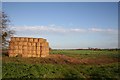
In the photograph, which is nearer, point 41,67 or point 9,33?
point 41,67

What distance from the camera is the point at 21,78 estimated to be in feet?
54.2

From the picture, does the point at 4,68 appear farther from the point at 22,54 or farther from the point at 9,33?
the point at 9,33

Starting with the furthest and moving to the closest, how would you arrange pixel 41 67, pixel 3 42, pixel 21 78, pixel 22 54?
pixel 3 42, pixel 22 54, pixel 41 67, pixel 21 78

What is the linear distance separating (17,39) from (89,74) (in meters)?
12.9

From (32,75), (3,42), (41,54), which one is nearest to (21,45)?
(41,54)

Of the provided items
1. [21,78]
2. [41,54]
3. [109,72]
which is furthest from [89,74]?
Result: [41,54]

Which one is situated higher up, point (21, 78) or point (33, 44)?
point (33, 44)

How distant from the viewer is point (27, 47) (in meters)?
28.4

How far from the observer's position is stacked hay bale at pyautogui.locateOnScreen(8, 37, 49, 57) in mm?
28078

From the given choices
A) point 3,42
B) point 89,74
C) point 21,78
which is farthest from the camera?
point 3,42

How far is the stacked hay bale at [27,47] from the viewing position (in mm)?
28078

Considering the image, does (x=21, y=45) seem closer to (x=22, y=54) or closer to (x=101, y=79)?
(x=22, y=54)

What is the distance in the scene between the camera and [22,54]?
2802cm

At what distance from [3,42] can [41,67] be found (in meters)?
16.2
